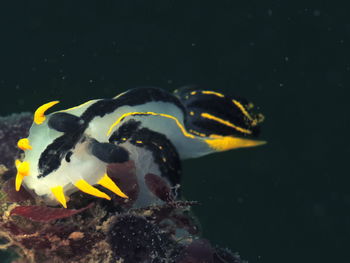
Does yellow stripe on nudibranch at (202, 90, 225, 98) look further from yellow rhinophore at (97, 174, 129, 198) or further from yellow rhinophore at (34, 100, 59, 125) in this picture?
yellow rhinophore at (34, 100, 59, 125)

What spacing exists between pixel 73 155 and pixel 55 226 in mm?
567

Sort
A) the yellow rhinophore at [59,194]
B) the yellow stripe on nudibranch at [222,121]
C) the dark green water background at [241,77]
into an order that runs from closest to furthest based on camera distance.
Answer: the yellow rhinophore at [59,194], the yellow stripe on nudibranch at [222,121], the dark green water background at [241,77]

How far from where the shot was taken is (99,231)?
282cm

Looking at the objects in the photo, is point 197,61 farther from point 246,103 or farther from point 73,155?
point 73,155

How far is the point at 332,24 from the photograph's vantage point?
832 cm

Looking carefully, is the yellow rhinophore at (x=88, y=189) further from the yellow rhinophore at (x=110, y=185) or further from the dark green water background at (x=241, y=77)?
the dark green water background at (x=241, y=77)

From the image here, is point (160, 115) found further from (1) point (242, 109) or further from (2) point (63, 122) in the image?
(2) point (63, 122)

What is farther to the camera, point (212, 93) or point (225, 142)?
point (225, 142)

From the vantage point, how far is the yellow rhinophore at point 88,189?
9.37ft

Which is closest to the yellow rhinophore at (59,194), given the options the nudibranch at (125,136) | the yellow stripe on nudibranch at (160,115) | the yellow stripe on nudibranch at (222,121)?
the nudibranch at (125,136)

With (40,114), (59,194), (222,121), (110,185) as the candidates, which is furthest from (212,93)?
(59,194)

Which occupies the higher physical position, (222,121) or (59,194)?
(59,194)

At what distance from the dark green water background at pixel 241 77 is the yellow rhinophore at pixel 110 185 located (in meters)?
5.06

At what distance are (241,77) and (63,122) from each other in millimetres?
6178
